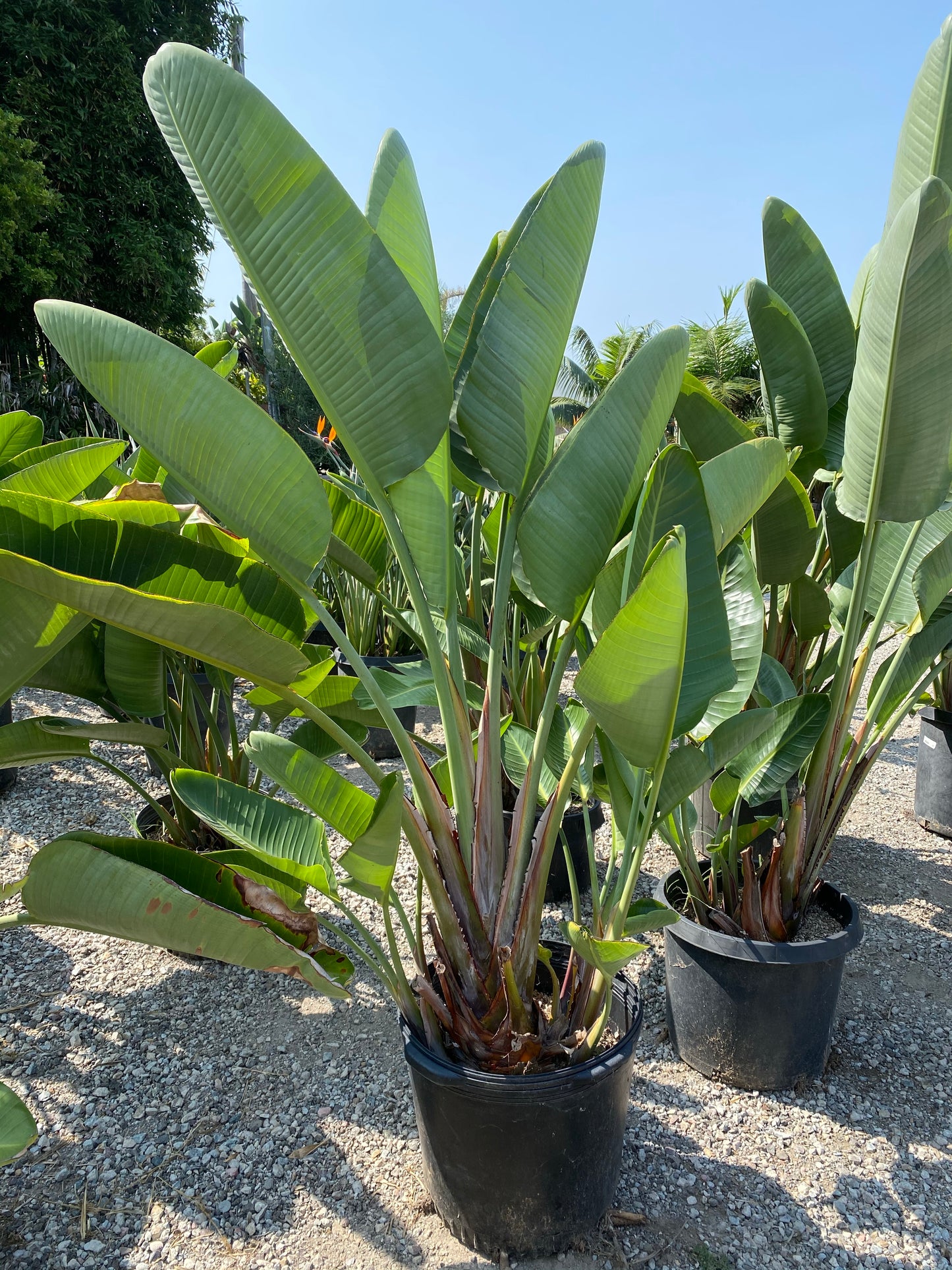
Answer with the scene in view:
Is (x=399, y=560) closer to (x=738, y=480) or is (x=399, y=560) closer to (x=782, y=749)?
(x=738, y=480)

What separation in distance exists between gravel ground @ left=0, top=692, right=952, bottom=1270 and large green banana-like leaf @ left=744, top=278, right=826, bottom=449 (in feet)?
4.59

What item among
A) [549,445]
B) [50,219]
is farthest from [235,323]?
[549,445]

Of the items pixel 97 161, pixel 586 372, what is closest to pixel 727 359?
pixel 586 372

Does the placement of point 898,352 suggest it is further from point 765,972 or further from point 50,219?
point 50,219

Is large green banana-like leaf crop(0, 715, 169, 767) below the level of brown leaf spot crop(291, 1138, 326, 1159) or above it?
above

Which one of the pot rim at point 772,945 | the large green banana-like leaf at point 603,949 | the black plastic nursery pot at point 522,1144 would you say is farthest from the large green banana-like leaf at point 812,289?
the black plastic nursery pot at point 522,1144

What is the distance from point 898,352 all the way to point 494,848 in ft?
3.32

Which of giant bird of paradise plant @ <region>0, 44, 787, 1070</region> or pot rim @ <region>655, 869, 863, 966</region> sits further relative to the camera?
pot rim @ <region>655, 869, 863, 966</region>

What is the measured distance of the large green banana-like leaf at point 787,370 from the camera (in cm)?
167

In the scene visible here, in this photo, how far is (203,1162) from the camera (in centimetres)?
148

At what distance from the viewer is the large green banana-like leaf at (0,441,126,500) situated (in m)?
1.22

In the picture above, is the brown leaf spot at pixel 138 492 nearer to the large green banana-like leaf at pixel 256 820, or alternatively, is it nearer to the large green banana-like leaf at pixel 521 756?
the large green banana-like leaf at pixel 256 820

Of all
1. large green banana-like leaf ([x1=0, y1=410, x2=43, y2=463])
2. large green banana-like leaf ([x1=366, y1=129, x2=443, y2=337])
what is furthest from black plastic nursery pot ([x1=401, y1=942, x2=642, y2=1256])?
large green banana-like leaf ([x1=0, y1=410, x2=43, y2=463])

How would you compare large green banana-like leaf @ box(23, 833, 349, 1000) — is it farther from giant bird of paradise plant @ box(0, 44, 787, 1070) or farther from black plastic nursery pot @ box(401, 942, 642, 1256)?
black plastic nursery pot @ box(401, 942, 642, 1256)
